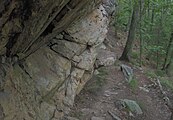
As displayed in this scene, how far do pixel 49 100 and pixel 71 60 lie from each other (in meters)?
1.55

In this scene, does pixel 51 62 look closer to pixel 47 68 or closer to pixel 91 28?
pixel 47 68

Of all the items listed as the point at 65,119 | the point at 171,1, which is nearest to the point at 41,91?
the point at 65,119

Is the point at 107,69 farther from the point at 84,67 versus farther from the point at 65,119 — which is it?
the point at 65,119

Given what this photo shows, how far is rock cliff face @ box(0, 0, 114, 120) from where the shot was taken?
7.61 m

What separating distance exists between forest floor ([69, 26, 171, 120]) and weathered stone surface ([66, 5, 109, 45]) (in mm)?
2014

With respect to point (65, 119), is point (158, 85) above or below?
below

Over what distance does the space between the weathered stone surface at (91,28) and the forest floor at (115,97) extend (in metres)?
2.01

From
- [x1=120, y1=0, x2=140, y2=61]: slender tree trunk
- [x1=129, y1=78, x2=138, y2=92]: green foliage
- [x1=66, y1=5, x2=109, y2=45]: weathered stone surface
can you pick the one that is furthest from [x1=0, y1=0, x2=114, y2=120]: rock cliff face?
[x1=120, y1=0, x2=140, y2=61]: slender tree trunk

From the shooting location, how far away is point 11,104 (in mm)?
7762

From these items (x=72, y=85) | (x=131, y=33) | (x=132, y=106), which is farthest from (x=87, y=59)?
(x=131, y=33)

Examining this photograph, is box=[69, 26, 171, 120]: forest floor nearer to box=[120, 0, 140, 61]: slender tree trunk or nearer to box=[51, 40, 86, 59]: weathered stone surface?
box=[120, 0, 140, 61]: slender tree trunk

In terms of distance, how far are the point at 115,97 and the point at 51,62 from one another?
3566 mm

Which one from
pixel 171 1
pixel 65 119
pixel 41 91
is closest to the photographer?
pixel 41 91

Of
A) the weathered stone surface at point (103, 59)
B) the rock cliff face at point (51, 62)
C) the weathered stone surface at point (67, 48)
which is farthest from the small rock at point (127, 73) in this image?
the weathered stone surface at point (67, 48)
